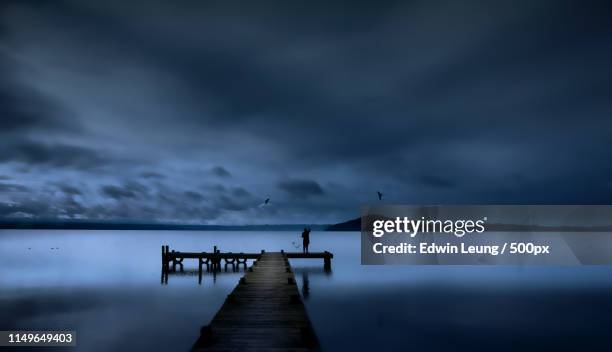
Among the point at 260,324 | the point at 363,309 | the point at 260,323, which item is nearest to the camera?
the point at 260,324

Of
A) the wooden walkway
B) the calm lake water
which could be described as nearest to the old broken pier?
the wooden walkway

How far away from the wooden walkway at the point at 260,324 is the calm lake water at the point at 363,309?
11.2 ft

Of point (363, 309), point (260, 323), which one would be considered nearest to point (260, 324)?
point (260, 323)

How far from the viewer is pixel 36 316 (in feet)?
64.6

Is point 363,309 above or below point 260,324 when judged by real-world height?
below

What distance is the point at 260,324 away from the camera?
10227 mm

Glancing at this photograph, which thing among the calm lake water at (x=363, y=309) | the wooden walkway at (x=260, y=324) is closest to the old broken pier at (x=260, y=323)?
the wooden walkway at (x=260, y=324)

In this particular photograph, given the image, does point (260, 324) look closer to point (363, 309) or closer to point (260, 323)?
point (260, 323)

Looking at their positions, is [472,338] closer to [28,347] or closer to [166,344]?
[166,344]

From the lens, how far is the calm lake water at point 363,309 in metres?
15.9

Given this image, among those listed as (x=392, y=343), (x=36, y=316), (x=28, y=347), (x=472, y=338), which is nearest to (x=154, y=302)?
(x=36, y=316)

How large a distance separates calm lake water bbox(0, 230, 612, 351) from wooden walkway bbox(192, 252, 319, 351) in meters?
3.40

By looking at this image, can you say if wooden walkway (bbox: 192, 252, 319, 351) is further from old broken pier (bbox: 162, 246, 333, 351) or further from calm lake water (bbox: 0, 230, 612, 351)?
calm lake water (bbox: 0, 230, 612, 351)

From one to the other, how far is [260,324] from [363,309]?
40.0 ft
